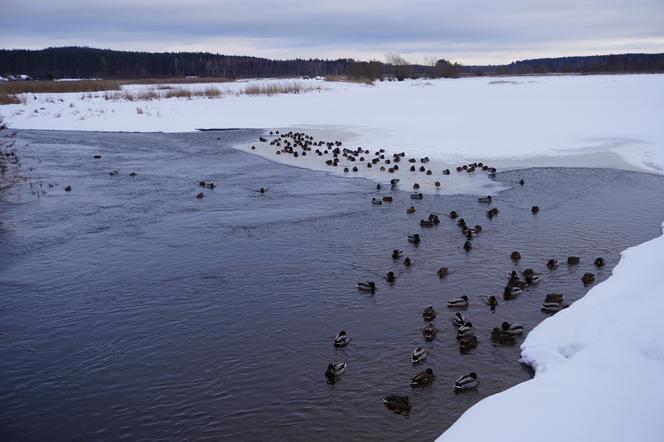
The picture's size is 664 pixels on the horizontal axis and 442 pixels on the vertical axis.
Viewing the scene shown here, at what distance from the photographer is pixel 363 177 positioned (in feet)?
73.7

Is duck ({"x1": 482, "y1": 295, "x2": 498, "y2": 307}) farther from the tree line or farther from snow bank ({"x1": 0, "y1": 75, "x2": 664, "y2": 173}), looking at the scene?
the tree line

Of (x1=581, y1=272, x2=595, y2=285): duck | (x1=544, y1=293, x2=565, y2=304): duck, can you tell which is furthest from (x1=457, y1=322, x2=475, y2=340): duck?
(x1=581, y1=272, x2=595, y2=285): duck

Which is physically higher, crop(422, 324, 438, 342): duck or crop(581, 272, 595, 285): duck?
crop(581, 272, 595, 285): duck

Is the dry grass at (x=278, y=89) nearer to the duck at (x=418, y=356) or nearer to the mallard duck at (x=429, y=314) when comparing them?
the mallard duck at (x=429, y=314)

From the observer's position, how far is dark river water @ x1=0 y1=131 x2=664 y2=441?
25.7ft

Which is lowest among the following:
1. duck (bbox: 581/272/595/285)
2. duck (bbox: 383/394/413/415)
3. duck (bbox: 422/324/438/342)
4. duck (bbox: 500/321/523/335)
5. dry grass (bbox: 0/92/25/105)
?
duck (bbox: 383/394/413/415)

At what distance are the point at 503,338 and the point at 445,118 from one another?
98.8 ft

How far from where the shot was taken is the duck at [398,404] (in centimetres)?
771

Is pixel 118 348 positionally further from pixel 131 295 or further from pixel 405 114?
pixel 405 114

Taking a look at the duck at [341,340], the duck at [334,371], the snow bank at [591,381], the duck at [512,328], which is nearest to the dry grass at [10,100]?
the duck at [341,340]

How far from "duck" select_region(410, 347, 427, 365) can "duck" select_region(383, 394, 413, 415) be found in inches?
40.5

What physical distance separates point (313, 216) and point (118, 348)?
814 centimetres

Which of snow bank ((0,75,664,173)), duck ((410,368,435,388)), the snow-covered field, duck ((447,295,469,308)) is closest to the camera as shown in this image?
the snow-covered field

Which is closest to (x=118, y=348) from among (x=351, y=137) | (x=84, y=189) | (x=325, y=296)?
(x=325, y=296)
